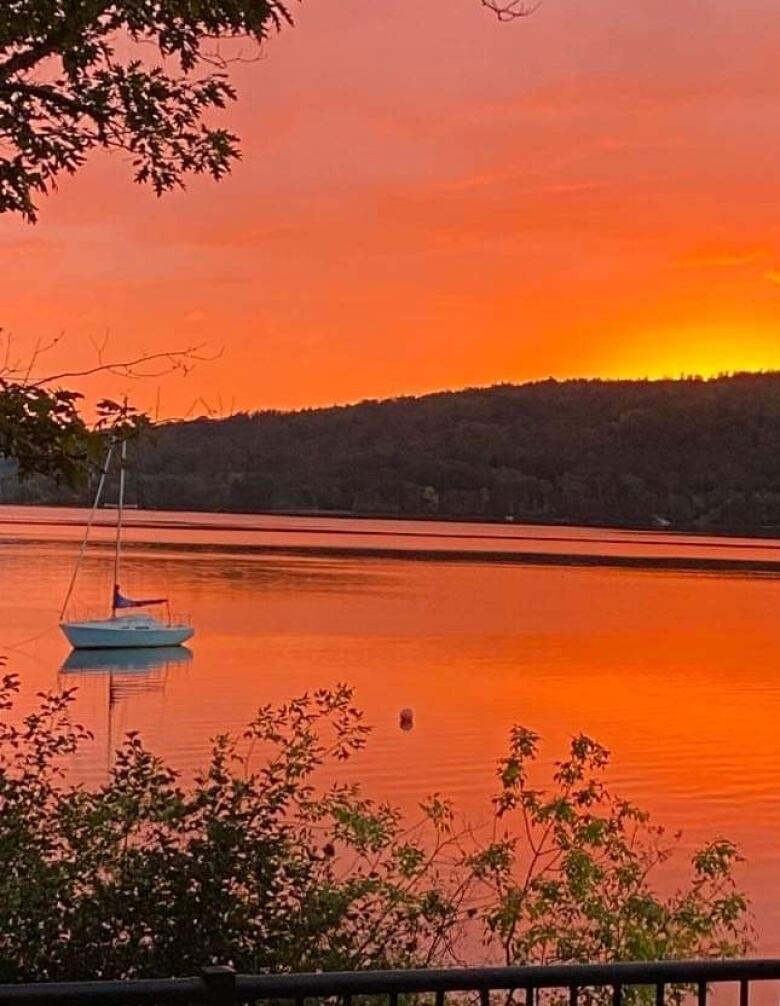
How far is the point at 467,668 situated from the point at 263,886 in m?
36.2

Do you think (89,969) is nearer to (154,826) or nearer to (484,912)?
Result: (154,826)

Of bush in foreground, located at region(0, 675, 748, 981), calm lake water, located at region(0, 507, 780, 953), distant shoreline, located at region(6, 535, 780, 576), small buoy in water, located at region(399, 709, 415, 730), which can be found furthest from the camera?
distant shoreline, located at region(6, 535, 780, 576)

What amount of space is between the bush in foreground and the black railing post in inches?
175

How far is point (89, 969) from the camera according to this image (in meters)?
7.36

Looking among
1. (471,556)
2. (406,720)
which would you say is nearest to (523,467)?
(471,556)

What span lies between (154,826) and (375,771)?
16437mm

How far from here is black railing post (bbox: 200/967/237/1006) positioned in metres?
2.96

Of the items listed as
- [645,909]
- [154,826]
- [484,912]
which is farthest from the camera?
[484,912]

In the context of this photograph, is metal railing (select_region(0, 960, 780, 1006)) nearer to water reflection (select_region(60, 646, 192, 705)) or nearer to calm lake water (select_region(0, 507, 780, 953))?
calm lake water (select_region(0, 507, 780, 953))

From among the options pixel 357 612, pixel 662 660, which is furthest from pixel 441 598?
pixel 662 660

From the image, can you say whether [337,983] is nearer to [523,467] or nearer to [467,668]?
[467,668]

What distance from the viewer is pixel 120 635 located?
155 ft

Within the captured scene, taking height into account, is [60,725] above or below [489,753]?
above

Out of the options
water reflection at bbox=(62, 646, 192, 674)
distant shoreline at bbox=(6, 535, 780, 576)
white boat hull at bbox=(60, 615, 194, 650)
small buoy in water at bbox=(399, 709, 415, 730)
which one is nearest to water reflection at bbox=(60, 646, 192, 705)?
water reflection at bbox=(62, 646, 192, 674)
